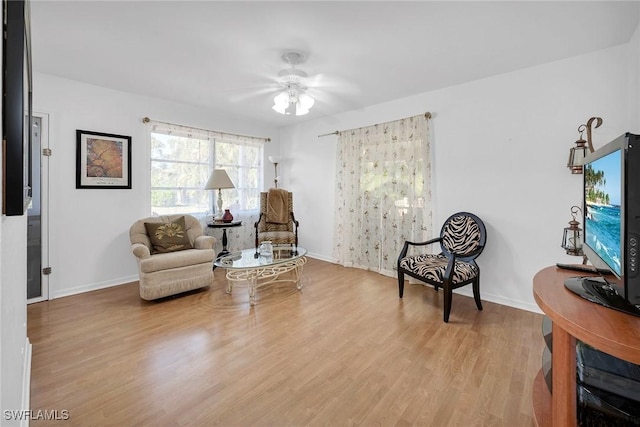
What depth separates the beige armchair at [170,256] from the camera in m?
2.97

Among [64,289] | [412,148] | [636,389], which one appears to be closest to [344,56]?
[412,148]

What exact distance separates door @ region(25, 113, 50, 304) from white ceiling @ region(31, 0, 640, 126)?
27.7 inches

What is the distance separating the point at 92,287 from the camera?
3.42 m

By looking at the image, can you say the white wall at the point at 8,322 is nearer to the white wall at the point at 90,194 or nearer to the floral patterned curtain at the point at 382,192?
the white wall at the point at 90,194

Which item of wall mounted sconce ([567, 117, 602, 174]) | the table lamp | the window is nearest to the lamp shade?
the table lamp

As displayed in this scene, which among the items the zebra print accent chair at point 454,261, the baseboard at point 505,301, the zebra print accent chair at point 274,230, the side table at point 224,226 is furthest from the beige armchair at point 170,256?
the baseboard at point 505,301

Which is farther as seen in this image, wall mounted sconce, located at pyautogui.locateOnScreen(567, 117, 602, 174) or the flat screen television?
wall mounted sconce, located at pyautogui.locateOnScreen(567, 117, 602, 174)

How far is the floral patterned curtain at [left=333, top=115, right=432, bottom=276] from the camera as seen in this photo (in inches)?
143

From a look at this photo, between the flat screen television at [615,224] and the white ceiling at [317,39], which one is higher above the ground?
the white ceiling at [317,39]

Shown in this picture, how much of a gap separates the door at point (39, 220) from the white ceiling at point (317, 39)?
27.7 inches

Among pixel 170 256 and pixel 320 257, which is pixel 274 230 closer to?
pixel 320 257

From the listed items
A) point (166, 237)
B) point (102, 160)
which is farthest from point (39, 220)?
point (166, 237)

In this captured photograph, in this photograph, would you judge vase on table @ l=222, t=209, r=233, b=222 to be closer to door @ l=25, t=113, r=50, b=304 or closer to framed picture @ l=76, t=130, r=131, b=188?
framed picture @ l=76, t=130, r=131, b=188

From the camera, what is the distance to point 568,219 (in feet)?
8.73
